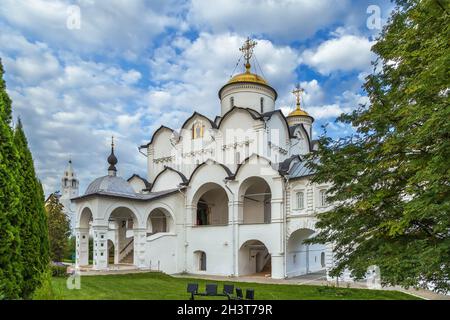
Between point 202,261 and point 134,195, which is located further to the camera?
point 202,261

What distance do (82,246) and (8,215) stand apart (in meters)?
17.6

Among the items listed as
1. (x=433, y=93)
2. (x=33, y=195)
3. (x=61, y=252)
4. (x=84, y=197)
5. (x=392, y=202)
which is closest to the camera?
(x=433, y=93)

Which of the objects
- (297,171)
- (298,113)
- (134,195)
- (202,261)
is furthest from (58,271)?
(298,113)

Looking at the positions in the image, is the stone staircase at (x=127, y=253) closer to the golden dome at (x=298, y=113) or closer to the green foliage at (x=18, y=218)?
the golden dome at (x=298, y=113)

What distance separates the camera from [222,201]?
1064 inches

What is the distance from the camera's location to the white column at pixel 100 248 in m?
20.0

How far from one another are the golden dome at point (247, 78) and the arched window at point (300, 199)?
1003 cm

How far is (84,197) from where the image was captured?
21.1 metres

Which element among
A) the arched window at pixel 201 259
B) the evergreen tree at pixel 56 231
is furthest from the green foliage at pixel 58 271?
the arched window at pixel 201 259

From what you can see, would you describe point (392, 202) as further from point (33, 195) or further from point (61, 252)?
point (61, 252)

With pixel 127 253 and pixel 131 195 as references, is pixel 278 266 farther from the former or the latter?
pixel 127 253
